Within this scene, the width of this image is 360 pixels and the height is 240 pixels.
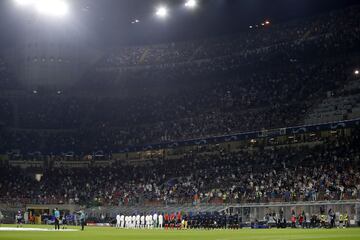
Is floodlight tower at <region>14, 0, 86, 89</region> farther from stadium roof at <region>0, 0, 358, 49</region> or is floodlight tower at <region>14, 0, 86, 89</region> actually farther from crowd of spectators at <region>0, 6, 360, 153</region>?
crowd of spectators at <region>0, 6, 360, 153</region>

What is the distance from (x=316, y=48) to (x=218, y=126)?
15.1 m

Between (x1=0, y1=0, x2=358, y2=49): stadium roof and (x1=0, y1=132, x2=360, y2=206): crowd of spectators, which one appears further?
(x1=0, y1=0, x2=358, y2=49): stadium roof

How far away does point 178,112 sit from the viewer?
3177 inches

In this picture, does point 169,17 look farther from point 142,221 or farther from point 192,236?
point 192,236

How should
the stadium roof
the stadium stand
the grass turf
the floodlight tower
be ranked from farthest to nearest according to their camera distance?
the floodlight tower
the stadium roof
the stadium stand
the grass turf

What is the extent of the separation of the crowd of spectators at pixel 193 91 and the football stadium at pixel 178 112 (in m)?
0.19

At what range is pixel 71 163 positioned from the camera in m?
83.0

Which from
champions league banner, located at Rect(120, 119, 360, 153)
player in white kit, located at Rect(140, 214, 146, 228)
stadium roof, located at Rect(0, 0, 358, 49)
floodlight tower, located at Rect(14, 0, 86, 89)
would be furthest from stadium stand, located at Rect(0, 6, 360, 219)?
player in white kit, located at Rect(140, 214, 146, 228)

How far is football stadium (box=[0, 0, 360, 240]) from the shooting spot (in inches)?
2191

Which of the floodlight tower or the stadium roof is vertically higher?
the stadium roof

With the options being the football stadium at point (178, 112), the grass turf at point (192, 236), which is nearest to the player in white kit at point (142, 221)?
the football stadium at point (178, 112)

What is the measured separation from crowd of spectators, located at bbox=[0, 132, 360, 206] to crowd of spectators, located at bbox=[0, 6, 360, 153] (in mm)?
4338

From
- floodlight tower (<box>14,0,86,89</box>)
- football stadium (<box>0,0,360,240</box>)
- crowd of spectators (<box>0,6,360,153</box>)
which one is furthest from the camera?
floodlight tower (<box>14,0,86,89</box>)

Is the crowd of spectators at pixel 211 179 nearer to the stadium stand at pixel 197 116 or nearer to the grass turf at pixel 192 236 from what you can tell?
the stadium stand at pixel 197 116
